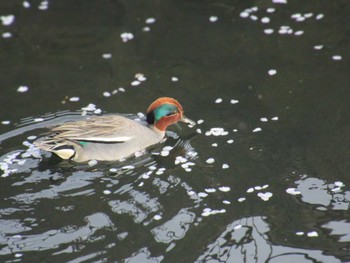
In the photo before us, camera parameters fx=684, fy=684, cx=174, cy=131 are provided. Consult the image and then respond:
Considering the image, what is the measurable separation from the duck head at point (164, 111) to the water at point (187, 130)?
11.3 inches

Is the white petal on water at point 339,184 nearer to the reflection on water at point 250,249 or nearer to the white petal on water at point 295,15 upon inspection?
the reflection on water at point 250,249

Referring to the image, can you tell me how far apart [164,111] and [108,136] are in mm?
803

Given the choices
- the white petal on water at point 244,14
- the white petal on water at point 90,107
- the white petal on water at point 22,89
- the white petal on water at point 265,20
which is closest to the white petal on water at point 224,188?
the white petal on water at point 90,107

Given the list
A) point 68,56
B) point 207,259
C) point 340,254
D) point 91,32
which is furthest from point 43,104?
point 340,254

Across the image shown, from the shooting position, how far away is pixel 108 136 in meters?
7.83

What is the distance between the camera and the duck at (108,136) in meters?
7.70

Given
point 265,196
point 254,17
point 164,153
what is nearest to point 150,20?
point 254,17

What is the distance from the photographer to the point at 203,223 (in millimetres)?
6703

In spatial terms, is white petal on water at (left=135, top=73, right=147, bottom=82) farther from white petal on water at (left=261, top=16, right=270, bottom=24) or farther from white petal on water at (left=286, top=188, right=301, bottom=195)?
white petal on water at (left=286, top=188, right=301, bottom=195)

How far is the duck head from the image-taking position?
26.9 feet

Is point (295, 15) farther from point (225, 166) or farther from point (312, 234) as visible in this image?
point (312, 234)

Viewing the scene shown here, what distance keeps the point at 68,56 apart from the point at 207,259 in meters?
4.69

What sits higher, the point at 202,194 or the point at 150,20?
the point at 150,20

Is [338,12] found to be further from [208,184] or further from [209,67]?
[208,184]
